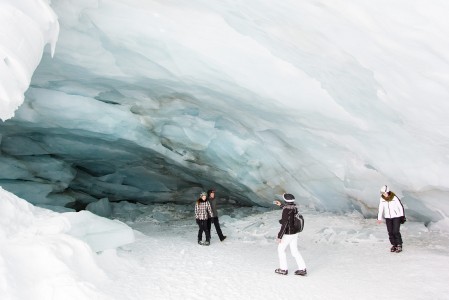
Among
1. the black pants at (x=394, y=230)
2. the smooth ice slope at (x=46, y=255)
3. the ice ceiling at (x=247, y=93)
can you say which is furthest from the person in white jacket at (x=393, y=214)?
the smooth ice slope at (x=46, y=255)

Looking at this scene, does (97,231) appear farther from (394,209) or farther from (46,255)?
(394,209)

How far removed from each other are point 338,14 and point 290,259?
442 centimetres

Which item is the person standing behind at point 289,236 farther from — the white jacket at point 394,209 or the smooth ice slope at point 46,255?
the smooth ice slope at point 46,255

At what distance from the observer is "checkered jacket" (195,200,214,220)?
951 cm

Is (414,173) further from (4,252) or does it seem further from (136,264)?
(4,252)

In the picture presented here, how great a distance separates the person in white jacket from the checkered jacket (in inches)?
149

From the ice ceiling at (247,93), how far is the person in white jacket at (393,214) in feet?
3.65

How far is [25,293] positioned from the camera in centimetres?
467

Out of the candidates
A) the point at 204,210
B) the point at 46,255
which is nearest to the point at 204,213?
the point at 204,210

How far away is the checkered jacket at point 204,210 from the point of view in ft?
31.2

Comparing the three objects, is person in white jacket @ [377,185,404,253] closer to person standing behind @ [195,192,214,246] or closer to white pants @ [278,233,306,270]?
white pants @ [278,233,306,270]

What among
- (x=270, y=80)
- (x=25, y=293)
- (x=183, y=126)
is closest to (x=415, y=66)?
(x=270, y=80)

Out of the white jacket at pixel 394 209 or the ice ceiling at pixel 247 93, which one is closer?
the ice ceiling at pixel 247 93

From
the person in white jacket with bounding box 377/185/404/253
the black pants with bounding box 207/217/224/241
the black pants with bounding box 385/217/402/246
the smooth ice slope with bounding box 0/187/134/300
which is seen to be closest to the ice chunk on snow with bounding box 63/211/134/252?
the smooth ice slope with bounding box 0/187/134/300
